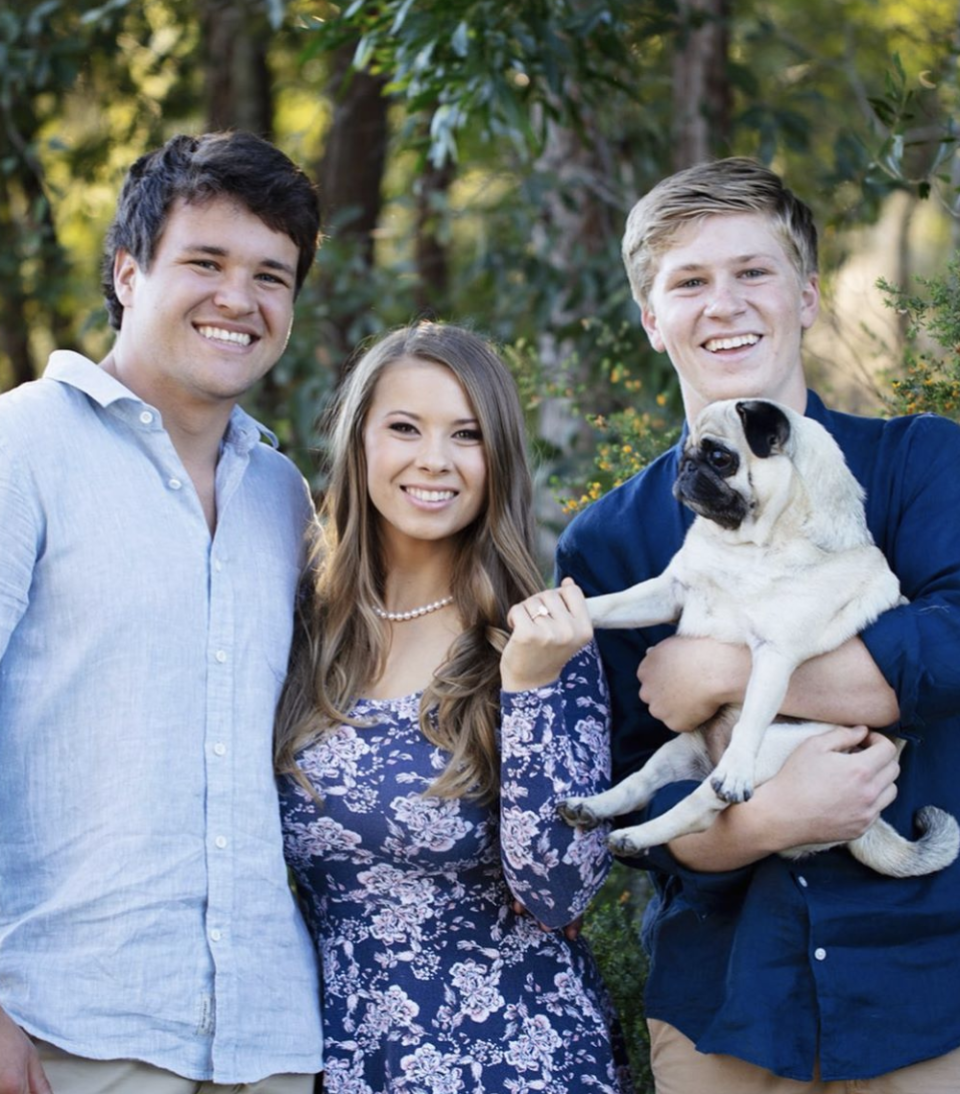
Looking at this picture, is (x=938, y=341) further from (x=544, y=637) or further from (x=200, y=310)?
(x=200, y=310)

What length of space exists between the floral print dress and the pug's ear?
62 centimetres

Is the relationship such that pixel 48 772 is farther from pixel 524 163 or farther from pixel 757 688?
pixel 524 163

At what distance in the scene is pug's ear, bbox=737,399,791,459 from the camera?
2.84m

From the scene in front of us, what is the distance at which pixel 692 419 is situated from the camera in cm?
312

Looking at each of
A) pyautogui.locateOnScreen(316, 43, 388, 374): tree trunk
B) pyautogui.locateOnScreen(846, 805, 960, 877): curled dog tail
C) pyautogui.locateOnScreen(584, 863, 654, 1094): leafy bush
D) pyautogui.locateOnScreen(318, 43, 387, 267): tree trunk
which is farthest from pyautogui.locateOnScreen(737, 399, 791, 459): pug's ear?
pyautogui.locateOnScreen(318, 43, 387, 267): tree trunk

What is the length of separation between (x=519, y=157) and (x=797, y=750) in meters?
5.72

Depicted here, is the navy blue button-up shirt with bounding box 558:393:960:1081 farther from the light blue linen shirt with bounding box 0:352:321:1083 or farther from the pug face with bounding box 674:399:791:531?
the light blue linen shirt with bounding box 0:352:321:1083

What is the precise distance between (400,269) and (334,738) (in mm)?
5478

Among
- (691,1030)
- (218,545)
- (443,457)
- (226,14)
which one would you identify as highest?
(226,14)

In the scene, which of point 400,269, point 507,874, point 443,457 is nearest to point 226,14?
point 400,269

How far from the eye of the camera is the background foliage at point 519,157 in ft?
16.4

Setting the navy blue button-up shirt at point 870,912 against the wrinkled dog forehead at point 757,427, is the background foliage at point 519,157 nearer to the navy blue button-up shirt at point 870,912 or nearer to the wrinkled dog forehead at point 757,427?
the navy blue button-up shirt at point 870,912

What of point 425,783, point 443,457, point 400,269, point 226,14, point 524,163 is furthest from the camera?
point 226,14

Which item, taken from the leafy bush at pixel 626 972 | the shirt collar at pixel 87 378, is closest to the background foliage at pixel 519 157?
the leafy bush at pixel 626 972
